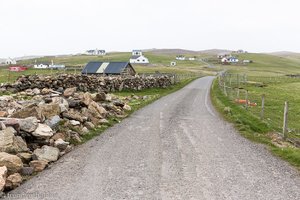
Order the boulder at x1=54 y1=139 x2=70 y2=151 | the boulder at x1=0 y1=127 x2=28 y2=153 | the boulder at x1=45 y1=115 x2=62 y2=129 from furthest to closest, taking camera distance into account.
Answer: the boulder at x1=45 y1=115 x2=62 y2=129
the boulder at x1=54 y1=139 x2=70 y2=151
the boulder at x1=0 y1=127 x2=28 y2=153

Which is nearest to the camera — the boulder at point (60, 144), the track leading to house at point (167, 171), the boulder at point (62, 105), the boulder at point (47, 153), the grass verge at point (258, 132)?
the track leading to house at point (167, 171)

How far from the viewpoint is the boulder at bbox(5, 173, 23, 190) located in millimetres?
8359

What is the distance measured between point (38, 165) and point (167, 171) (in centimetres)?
389

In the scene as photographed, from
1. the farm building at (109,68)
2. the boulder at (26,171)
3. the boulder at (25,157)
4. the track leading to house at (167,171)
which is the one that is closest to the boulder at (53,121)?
the track leading to house at (167,171)

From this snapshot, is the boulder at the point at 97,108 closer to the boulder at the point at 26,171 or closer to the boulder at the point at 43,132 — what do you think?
the boulder at the point at 43,132

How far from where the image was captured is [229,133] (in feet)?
50.7

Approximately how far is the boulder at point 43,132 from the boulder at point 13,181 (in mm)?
2756

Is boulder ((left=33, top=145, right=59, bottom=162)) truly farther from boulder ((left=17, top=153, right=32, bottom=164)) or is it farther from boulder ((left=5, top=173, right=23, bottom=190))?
boulder ((left=5, top=173, right=23, bottom=190))

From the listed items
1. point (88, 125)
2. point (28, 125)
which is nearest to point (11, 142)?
→ point (28, 125)

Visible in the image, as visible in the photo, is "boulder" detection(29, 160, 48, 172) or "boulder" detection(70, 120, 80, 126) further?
"boulder" detection(70, 120, 80, 126)

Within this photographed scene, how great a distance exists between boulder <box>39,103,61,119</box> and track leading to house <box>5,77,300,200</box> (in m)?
2.19

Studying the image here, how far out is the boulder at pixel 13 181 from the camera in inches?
329

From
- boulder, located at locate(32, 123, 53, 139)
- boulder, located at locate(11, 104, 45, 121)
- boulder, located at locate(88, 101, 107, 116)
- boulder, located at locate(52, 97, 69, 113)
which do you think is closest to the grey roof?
boulder, located at locate(88, 101, 107, 116)

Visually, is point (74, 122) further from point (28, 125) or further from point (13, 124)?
point (13, 124)
